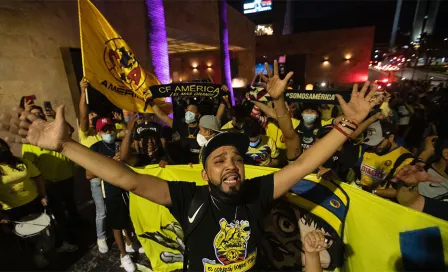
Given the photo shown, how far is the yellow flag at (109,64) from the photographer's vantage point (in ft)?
11.4

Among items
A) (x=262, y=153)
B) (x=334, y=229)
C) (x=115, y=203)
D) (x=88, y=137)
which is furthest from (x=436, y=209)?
(x=88, y=137)

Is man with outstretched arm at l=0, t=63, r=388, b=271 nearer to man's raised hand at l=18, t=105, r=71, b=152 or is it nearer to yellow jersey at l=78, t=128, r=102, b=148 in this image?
man's raised hand at l=18, t=105, r=71, b=152

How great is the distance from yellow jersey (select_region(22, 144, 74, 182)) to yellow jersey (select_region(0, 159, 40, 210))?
1.17 ft

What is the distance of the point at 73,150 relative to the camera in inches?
66.0

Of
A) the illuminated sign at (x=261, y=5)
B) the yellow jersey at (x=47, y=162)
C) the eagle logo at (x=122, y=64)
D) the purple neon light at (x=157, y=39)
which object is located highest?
the illuminated sign at (x=261, y=5)

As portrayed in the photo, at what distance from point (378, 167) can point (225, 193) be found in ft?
9.59

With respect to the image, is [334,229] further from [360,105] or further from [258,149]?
[258,149]

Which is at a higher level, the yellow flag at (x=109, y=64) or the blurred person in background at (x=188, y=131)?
the yellow flag at (x=109, y=64)

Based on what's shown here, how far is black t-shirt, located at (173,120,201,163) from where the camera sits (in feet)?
15.0

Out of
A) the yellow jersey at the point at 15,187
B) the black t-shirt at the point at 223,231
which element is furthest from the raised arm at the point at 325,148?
the yellow jersey at the point at 15,187

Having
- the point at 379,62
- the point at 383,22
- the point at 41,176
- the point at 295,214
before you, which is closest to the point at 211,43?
the point at 41,176

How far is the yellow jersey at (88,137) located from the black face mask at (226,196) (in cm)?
313

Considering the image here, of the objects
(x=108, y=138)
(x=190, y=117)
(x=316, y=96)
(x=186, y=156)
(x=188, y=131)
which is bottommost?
(x=186, y=156)

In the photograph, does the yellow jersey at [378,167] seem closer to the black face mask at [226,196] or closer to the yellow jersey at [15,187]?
the black face mask at [226,196]
